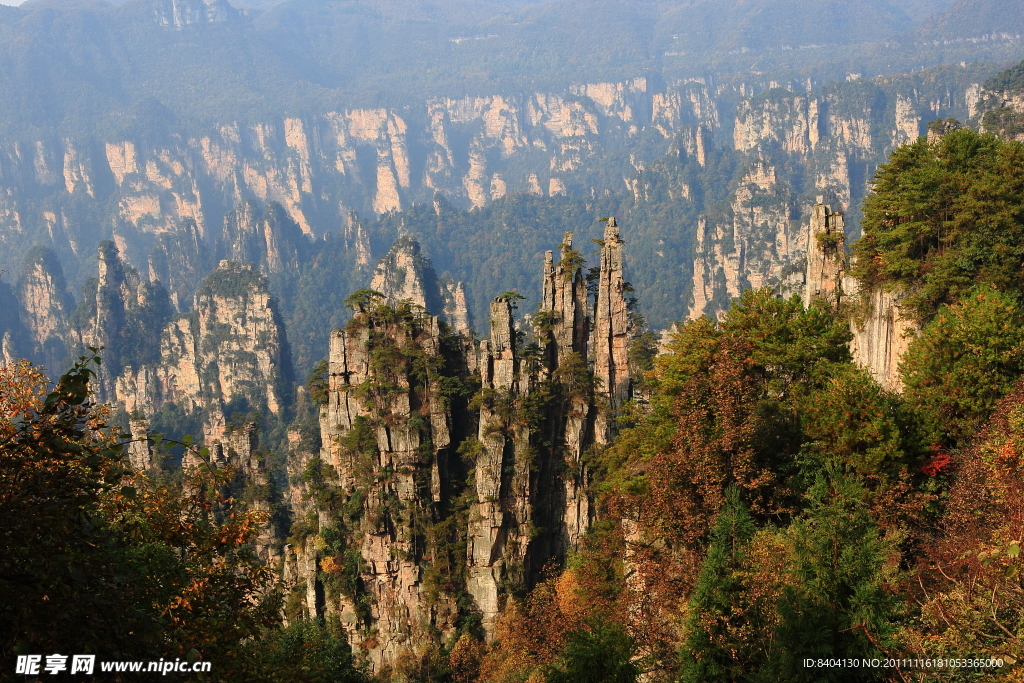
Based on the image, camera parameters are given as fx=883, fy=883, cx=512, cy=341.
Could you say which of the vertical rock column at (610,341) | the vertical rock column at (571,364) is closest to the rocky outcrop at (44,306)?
the vertical rock column at (571,364)

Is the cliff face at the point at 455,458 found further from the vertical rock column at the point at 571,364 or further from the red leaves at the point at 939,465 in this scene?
the red leaves at the point at 939,465

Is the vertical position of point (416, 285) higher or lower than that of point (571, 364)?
higher

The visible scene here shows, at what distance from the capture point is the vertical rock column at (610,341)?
39094 millimetres

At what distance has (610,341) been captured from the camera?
39.4m

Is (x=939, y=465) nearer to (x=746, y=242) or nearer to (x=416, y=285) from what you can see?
(x=416, y=285)

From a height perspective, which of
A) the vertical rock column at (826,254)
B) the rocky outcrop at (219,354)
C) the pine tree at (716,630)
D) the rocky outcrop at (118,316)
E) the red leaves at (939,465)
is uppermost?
the rocky outcrop at (118,316)

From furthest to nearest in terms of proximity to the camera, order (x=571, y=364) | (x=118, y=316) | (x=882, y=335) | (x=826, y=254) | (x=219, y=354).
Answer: (x=118, y=316) < (x=219, y=354) < (x=571, y=364) < (x=826, y=254) < (x=882, y=335)

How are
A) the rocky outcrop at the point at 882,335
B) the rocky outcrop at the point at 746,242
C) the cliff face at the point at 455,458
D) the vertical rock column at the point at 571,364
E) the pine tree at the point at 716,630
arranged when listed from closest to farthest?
1. the pine tree at the point at 716,630
2. the rocky outcrop at the point at 882,335
3. the cliff face at the point at 455,458
4. the vertical rock column at the point at 571,364
5. the rocky outcrop at the point at 746,242

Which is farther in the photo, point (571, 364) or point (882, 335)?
point (571, 364)

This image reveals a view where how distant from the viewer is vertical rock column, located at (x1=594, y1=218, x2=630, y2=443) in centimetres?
3909

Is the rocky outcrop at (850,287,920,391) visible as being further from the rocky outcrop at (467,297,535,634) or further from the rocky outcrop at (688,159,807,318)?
the rocky outcrop at (688,159,807,318)

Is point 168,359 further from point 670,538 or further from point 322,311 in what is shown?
point 670,538

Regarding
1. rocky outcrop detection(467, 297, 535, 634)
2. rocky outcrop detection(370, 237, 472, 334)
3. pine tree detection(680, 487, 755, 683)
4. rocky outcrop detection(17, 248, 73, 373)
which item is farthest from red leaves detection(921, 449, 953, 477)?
rocky outcrop detection(17, 248, 73, 373)

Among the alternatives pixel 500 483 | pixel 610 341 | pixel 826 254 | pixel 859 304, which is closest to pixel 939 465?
pixel 859 304
